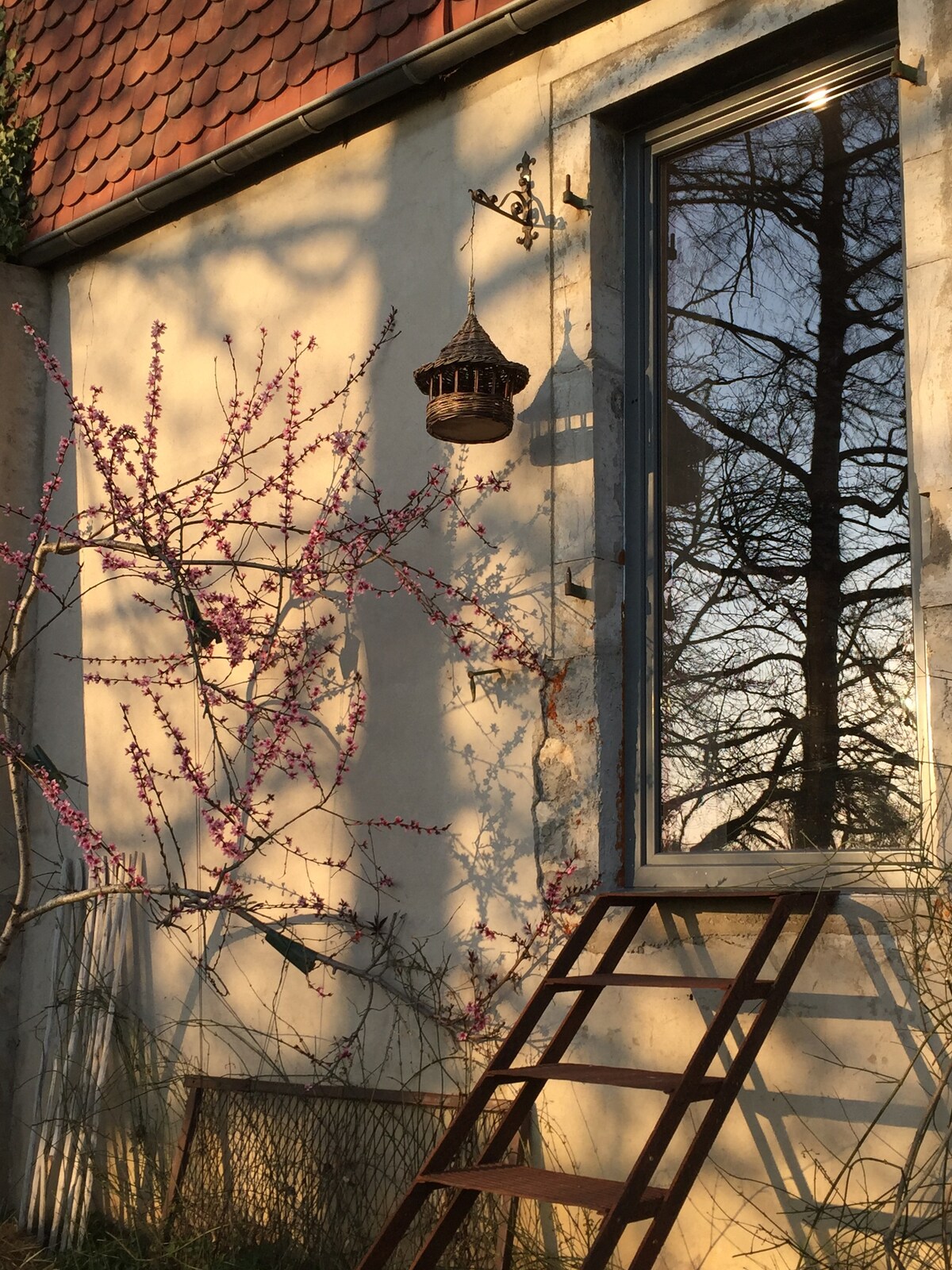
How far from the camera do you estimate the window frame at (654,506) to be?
341cm

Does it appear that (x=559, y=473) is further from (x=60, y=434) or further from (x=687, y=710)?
(x=60, y=434)

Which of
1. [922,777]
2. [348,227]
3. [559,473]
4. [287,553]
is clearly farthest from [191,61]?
[922,777]

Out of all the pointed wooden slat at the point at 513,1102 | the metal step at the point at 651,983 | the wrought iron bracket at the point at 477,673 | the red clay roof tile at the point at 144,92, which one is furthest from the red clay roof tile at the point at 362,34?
the metal step at the point at 651,983

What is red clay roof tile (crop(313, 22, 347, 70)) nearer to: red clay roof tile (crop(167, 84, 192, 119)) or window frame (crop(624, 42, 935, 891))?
red clay roof tile (crop(167, 84, 192, 119))

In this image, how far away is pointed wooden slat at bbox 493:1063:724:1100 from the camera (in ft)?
9.56

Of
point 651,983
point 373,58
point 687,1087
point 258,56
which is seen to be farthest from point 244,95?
point 687,1087

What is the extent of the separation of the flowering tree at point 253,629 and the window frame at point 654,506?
359mm

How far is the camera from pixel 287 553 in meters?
4.77

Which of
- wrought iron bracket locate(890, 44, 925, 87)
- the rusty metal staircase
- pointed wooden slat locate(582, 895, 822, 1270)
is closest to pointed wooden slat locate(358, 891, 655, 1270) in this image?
the rusty metal staircase

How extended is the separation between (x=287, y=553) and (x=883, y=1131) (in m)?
2.66

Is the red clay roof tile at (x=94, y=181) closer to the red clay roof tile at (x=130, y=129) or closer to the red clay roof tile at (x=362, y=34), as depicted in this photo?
the red clay roof tile at (x=130, y=129)

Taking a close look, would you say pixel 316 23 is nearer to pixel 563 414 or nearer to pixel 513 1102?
pixel 563 414

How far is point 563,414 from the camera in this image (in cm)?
402

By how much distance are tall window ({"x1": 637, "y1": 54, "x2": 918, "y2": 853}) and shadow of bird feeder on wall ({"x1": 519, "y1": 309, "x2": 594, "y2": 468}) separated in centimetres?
22
